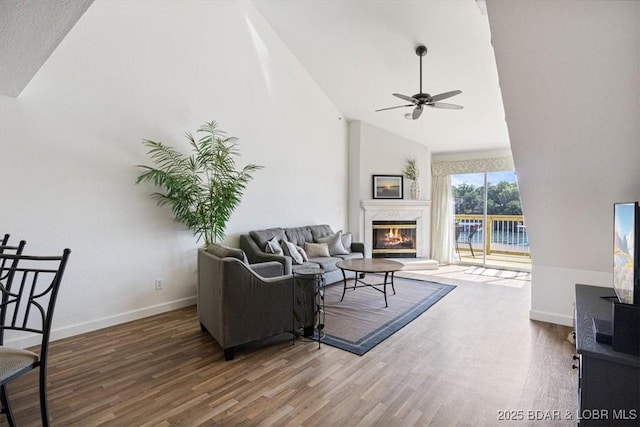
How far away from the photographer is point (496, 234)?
7.02 m

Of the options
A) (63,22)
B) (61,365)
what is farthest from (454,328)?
(63,22)

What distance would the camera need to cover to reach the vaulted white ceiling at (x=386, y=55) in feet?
7.90

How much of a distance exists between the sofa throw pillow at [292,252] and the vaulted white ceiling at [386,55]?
2.73 m

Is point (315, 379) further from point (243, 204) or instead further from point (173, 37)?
point (173, 37)

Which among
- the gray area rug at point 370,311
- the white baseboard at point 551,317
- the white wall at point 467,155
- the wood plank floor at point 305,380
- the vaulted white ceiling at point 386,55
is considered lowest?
the wood plank floor at point 305,380

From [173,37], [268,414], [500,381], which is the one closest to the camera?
[268,414]

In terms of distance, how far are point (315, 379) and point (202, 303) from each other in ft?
4.76

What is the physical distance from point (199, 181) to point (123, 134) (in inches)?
38.4

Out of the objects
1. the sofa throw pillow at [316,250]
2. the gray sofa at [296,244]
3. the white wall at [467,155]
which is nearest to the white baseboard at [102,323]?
the gray sofa at [296,244]

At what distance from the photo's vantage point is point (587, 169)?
2578 mm

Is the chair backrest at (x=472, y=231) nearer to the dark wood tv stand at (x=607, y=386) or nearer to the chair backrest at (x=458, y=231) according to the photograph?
the chair backrest at (x=458, y=231)

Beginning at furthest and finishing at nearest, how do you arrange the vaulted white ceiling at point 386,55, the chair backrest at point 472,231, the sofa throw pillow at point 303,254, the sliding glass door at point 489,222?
the chair backrest at point 472,231 → the sliding glass door at point 489,222 → the sofa throw pillow at point 303,254 → the vaulted white ceiling at point 386,55

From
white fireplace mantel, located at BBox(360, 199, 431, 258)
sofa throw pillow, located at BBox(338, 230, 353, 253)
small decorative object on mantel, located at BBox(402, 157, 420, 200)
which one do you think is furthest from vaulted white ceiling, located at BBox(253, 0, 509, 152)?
sofa throw pillow, located at BBox(338, 230, 353, 253)

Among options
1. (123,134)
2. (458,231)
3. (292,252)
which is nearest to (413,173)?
(458,231)
